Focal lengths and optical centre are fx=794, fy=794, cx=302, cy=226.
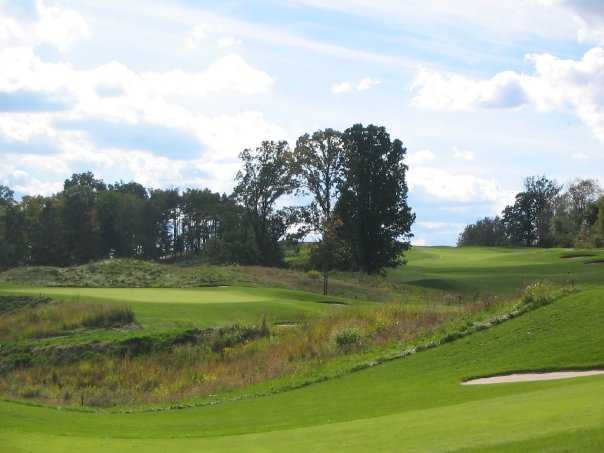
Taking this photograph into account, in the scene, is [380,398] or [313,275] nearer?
[380,398]

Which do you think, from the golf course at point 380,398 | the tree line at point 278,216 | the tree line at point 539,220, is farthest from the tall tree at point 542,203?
the golf course at point 380,398

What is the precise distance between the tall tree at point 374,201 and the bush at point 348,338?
1789 inches

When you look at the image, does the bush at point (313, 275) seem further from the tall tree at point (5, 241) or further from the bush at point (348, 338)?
the tall tree at point (5, 241)

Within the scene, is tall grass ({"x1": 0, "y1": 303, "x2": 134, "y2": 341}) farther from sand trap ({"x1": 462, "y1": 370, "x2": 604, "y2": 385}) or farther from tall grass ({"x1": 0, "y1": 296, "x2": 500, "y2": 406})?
sand trap ({"x1": 462, "y1": 370, "x2": 604, "y2": 385})

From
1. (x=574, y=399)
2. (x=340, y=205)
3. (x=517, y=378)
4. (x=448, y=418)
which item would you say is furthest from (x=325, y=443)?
(x=340, y=205)

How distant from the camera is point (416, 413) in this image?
14.8 m

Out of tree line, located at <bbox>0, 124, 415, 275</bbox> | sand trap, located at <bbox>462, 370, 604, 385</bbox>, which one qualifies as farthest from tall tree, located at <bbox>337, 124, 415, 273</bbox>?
sand trap, located at <bbox>462, 370, 604, 385</bbox>

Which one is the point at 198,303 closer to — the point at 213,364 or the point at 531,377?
the point at 213,364

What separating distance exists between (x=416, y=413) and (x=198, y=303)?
26.8 meters

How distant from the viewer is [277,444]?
1298 centimetres

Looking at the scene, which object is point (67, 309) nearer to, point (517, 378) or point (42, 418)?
point (42, 418)

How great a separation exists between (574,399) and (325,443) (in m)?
4.00

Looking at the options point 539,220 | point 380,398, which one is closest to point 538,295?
point 380,398

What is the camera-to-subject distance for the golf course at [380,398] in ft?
37.7
